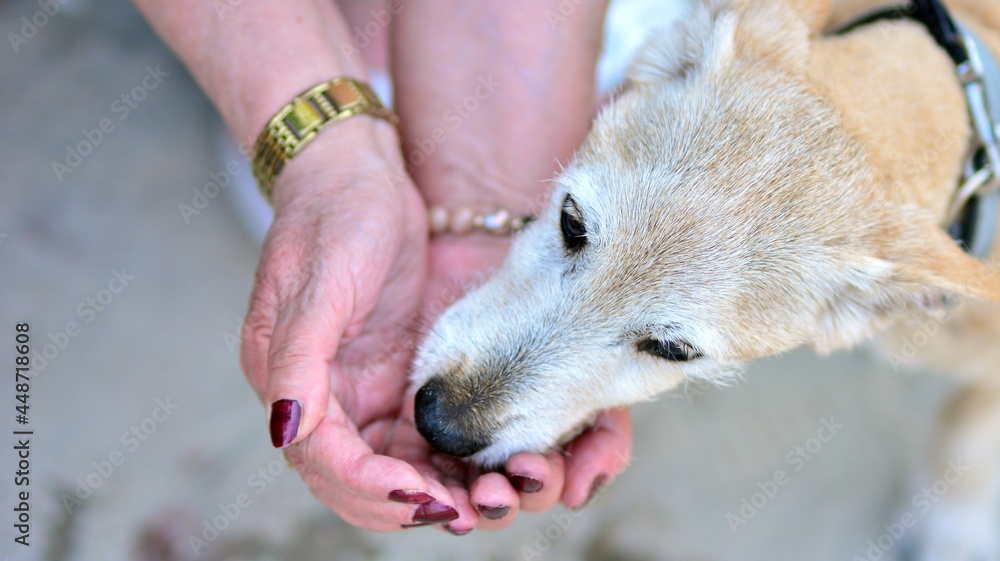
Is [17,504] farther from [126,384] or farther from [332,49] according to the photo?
[332,49]

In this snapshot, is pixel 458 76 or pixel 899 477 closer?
pixel 458 76

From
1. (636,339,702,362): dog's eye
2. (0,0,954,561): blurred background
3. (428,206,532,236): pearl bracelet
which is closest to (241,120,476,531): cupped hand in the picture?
(428,206,532,236): pearl bracelet

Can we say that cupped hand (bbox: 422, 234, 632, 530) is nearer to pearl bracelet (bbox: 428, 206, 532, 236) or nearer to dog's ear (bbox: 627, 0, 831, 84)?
pearl bracelet (bbox: 428, 206, 532, 236)

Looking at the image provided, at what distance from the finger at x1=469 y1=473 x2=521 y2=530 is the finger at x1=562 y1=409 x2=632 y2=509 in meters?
0.29

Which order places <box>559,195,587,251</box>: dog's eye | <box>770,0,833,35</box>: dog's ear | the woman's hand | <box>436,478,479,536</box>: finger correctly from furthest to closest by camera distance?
1. the woman's hand
2. <box>770,0,833,35</box>: dog's ear
3. <box>559,195,587,251</box>: dog's eye
4. <box>436,478,479,536</box>: finger

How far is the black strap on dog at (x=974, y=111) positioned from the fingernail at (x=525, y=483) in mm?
1756

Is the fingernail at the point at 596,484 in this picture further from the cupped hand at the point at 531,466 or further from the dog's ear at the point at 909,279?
the dog's ear at the point at 909,279

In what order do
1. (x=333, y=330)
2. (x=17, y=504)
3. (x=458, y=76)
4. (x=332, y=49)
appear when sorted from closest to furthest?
(x=333, y=330), (x=332, y=49), (x=17, y=504), (x=458, y=76)

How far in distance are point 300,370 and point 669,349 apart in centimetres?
110

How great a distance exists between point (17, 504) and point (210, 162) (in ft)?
5.96

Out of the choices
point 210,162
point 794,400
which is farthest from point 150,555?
point 794,400

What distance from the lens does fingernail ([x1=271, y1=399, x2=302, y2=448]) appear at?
164 cm

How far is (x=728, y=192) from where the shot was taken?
1.90 m

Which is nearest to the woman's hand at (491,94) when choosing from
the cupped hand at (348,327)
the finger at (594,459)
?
the cupped hand at (348,327)
